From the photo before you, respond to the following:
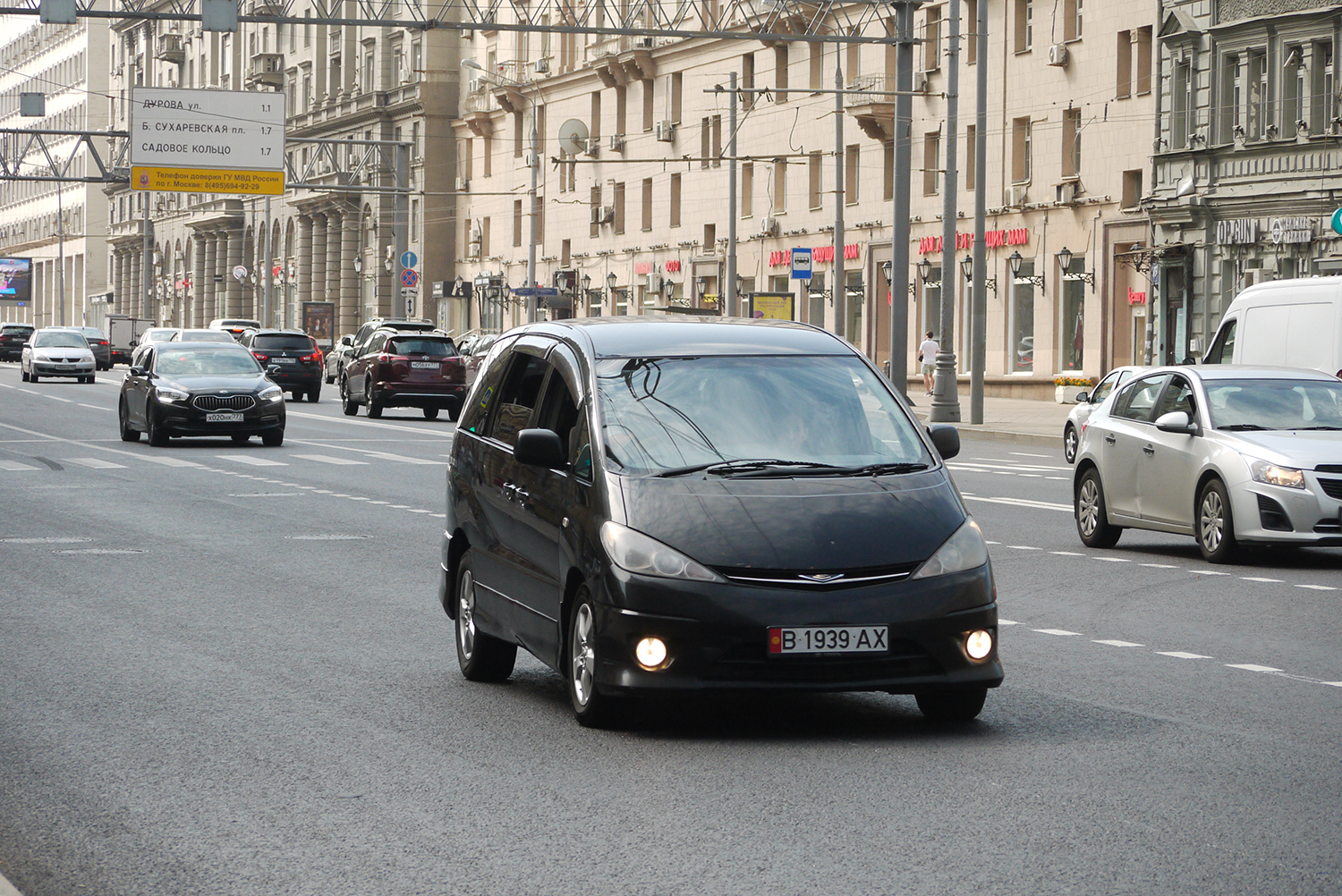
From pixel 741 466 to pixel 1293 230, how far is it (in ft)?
115

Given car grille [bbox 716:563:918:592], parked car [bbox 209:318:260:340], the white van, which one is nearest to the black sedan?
the white van

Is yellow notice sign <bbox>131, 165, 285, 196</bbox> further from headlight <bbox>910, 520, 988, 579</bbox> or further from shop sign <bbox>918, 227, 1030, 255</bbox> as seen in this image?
headlight <bbox>910, 520, 988, 579</bbox>

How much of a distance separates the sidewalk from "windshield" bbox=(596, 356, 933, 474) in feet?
86.1

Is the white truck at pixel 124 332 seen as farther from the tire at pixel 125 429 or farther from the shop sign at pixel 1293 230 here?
the tire at pixel 125 429

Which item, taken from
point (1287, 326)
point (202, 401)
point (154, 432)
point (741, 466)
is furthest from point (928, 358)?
point (741, 466)

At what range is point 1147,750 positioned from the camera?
25.1ft

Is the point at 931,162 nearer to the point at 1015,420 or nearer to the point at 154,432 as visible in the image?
the point at 1015,420

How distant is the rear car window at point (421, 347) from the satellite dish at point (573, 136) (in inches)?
1289

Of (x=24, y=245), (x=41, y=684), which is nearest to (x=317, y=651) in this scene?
(x=41, y=684)

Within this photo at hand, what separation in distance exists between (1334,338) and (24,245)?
14778 centimetres

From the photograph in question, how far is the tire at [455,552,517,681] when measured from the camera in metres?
9.39

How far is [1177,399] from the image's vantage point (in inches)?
642

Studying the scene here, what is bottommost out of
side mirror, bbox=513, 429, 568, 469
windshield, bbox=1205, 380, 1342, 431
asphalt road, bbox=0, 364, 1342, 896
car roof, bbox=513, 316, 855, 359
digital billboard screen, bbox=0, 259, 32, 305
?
asphalt road, bbox=0, 364, 1342, 896

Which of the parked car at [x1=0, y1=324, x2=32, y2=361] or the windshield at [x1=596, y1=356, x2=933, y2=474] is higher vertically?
the parked car at [x1=0, y1=324, x2=32, y2=361]
